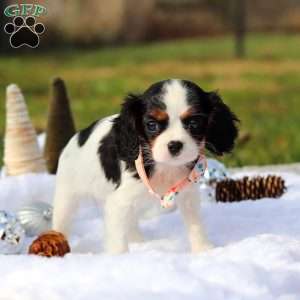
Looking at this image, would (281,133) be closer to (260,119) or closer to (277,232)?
(260,119)

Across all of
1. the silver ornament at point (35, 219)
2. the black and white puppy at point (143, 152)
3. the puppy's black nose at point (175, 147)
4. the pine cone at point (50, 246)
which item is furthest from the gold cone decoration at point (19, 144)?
the puppy's black nose at point (175, 147)

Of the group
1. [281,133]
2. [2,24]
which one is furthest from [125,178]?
[2,24]

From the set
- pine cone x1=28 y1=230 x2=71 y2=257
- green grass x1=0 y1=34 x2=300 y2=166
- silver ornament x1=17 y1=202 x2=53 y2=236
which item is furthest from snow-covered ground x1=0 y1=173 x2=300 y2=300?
green grass x1=0 y1=34 x2=300 y2=166

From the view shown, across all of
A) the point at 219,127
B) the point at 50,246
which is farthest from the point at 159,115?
the point at 50,246

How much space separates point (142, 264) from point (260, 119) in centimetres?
532

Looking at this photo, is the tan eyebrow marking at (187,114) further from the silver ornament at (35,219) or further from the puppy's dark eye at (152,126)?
the silver ornament at (35,219)

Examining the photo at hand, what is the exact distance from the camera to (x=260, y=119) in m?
7.70

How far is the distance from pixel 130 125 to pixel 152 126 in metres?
0.13

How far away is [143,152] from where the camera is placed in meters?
2.85

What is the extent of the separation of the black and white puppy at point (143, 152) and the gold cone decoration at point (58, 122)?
56.5 inches

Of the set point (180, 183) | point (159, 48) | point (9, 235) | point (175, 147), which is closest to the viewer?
point (175, 147)

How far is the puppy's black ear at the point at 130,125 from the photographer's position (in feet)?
9.21

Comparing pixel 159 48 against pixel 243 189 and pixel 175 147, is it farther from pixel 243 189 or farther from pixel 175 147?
pixel 175 147

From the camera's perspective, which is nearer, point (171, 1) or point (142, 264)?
point (142, 264)
